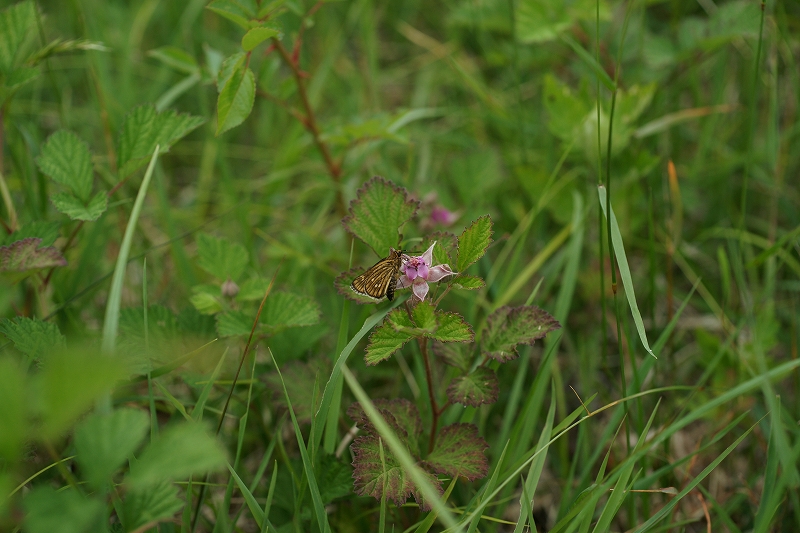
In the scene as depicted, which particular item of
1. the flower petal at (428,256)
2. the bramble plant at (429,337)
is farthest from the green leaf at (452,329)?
the flower petal at (428,256)

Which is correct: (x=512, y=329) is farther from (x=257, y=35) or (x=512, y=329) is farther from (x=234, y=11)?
(x=234, y=11)

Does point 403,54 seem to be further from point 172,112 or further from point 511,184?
point 172,112

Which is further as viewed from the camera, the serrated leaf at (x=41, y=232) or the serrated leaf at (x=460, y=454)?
the serrated leaf at (x=41, y=232)

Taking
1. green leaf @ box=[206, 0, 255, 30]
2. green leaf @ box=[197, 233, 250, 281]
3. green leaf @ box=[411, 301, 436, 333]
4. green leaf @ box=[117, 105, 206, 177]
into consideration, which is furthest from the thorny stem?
green leaf @ box=[411, 301, 436, 333]

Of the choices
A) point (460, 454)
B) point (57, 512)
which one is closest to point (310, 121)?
point (460, 454)

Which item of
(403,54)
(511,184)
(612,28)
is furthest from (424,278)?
(403,54)

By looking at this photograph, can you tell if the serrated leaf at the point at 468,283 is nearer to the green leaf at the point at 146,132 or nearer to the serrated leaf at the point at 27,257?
the green leaf at the point at 146,132

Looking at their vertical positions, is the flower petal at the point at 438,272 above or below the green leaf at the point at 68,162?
below

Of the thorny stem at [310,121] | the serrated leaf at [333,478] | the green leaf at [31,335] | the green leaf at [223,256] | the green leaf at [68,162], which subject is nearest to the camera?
the green leaf at [31,335]
